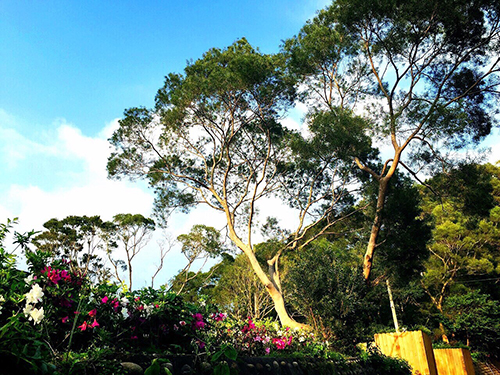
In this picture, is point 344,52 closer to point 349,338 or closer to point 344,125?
point 344,125

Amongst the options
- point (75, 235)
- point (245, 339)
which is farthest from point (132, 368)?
point (75, 235)

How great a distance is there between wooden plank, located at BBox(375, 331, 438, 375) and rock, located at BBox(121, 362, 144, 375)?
28.3 ft

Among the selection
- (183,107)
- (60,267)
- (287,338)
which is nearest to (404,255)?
(287,338)

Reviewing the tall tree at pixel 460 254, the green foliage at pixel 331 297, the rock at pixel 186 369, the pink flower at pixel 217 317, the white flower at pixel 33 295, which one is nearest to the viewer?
the white flower at pixel 33 295

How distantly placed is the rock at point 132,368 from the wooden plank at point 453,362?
11.1m

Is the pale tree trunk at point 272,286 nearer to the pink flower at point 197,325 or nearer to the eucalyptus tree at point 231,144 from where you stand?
the eucalyptus tree at point 231,144

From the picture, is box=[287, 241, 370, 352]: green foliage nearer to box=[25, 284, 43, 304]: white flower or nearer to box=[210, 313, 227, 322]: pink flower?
box=[210, 313, 227, 322]: pink flower

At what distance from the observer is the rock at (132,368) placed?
221cm

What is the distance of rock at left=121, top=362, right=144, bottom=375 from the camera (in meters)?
2.21

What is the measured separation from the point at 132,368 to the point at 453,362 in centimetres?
1129

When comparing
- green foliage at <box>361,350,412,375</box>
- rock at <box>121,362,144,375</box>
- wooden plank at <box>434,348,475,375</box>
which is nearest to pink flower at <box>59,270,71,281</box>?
rock at <box>121,362,144,375</box>

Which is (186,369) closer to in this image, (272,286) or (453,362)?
(272,286)

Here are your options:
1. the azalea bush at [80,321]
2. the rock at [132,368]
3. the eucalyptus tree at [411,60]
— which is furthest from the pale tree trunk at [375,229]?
the rock at [132,368]

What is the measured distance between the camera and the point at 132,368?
2250mm
